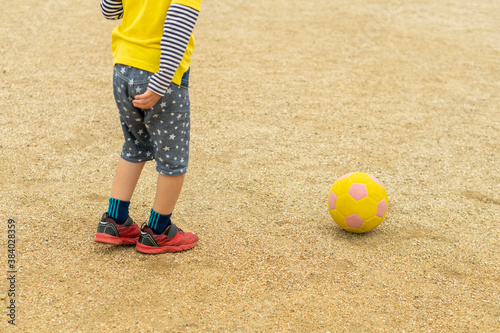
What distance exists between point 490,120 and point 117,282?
403 centimetres

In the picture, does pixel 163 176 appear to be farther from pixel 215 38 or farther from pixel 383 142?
pixel 215 38

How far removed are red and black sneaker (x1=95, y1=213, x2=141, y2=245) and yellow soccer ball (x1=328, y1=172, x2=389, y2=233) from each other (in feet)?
3.85

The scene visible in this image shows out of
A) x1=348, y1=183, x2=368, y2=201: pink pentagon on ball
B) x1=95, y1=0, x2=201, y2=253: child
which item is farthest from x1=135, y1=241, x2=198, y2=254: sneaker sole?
x1=348, y1=183, x2=368, y2=201: pink pentagon on ball

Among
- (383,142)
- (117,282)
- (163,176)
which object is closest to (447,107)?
(383,142)

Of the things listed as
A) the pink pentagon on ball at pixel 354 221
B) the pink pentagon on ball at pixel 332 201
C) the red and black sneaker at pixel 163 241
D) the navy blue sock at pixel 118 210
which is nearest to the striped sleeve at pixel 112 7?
the navy blue sock at pixel 118 210

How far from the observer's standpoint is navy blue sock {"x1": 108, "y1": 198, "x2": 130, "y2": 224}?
299cm

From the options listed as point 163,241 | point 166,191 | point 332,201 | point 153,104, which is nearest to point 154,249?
point 163,241

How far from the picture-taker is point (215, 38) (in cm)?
715

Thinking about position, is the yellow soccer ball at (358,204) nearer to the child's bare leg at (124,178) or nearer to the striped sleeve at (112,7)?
the child's bare leg at (124,178)

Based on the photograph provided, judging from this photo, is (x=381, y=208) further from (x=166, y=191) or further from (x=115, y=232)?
(x=115, y=232)

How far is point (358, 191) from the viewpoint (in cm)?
329

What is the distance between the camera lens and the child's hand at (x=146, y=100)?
8.37 ft

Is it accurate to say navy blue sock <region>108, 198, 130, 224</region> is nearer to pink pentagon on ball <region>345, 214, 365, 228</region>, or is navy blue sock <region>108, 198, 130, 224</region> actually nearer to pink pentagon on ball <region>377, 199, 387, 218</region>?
pink pentagon on ball <region>345, 214, 365, 228</region>

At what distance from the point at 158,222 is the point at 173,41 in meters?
0.99
